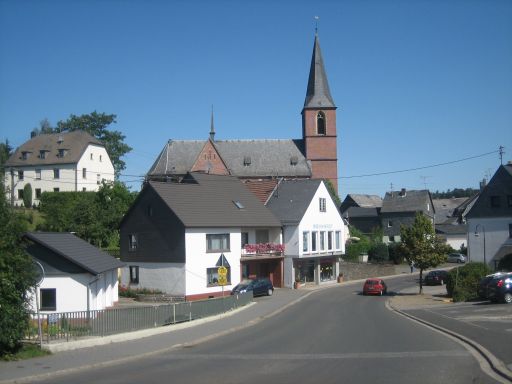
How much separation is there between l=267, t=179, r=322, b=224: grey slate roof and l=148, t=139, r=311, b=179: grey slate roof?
2478 cm

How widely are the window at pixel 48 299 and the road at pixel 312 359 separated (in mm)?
9783

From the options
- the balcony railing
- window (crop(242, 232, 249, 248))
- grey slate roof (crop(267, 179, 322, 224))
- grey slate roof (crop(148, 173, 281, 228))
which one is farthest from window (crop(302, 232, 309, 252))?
window (crop(242, 232, 249, 248))

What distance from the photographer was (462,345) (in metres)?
18.8

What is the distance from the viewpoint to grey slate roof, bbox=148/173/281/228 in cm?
4281

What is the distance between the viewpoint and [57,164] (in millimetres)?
77000

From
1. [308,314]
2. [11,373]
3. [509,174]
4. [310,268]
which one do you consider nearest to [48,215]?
[310,268]

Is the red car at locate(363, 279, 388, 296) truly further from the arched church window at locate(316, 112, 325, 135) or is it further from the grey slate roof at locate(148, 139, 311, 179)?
the arched church window at locate(316, 112, 325, 135)

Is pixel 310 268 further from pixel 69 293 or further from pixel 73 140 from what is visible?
pixel 73 140

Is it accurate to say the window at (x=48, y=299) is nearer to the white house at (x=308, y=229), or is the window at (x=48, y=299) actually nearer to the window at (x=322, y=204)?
the white house at (x=308, y=229)

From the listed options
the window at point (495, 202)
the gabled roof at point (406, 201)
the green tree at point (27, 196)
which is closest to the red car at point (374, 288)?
the window at point (495, 202)

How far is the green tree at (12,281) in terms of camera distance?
16.9 metres

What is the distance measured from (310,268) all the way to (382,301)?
51.8 ft

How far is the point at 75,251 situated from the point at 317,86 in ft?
202

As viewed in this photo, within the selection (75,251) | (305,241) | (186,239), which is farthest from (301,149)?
(75,251)
